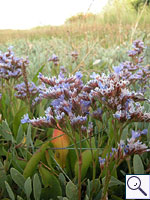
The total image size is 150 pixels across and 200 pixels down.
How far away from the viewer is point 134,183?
954mm

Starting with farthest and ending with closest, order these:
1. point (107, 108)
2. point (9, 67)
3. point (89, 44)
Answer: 1. point (89, 44)
2. point (9, 67)
3. point (107, 108)

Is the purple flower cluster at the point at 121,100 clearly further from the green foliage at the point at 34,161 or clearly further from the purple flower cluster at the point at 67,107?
the green foliage at the point at 34,161

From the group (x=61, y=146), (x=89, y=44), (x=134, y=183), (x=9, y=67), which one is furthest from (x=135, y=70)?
(x=89, y=44)

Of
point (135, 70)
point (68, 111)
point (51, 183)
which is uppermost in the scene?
A: point (135, 70)

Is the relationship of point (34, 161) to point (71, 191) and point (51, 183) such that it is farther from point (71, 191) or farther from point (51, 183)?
point (71, 191)

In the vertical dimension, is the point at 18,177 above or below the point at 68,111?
below

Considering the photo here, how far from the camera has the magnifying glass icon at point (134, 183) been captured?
3.05 feet

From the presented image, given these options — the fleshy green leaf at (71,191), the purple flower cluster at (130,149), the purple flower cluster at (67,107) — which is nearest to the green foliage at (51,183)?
the fleshy green leaf at (71,191)

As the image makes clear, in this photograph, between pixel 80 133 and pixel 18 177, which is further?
pixel 18 177

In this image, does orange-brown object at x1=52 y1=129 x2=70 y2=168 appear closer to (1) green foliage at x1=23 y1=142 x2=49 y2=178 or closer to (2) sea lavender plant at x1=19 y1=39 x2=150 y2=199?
(1) green foliage at x1=23 y1=142 x2=49 y2=178

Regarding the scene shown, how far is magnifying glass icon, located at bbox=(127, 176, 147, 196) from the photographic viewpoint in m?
0.93

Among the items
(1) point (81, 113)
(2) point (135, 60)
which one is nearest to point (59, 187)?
(1) point (81, 113)

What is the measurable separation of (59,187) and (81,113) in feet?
1.28

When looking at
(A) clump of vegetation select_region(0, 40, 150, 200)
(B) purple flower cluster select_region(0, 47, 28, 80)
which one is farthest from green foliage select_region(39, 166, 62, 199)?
(B) purple flower cluster select_region(0, 47, 28, 80)
